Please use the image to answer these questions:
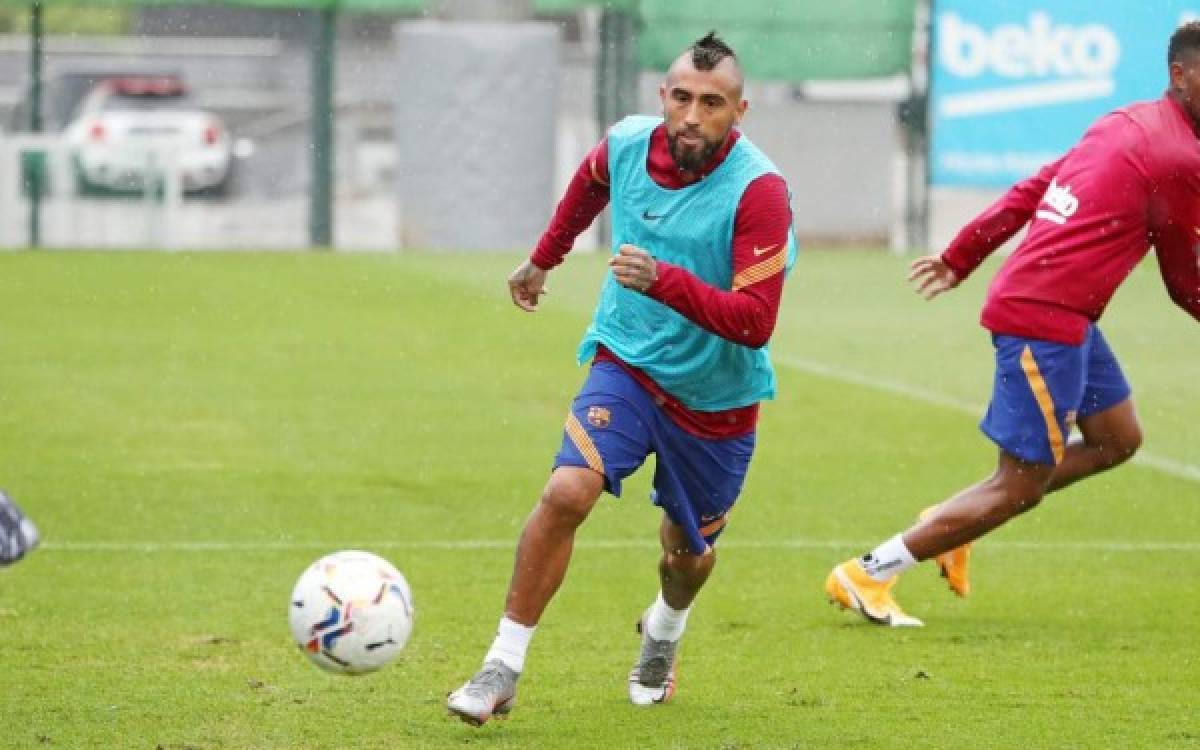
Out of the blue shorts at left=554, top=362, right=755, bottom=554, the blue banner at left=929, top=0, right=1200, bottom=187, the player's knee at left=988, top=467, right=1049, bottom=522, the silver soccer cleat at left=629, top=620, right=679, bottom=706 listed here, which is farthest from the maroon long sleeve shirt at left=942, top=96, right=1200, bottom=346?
the blue banner at left=929, top=0, right=1200, bottom=187

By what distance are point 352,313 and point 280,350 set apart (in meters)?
2.67

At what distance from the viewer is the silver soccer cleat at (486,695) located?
6.17m

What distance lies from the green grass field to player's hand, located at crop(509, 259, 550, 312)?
3.82 feet

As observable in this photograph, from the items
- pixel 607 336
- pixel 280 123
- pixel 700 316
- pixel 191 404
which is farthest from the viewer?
pixel 280 123

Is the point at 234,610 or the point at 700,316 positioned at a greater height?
the point at 700,316

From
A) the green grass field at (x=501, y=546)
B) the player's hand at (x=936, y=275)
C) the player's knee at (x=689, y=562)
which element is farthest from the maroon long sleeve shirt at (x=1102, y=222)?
the player's knee at (x=689, y=562)

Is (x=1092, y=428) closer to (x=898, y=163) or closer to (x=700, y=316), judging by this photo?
(x=700, y=316)

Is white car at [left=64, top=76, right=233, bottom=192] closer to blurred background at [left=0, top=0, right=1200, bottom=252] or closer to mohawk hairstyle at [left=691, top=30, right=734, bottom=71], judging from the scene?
blurred background at [left=0, top=0, right=1200, bottom=252]

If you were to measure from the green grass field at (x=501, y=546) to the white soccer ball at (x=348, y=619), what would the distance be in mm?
305

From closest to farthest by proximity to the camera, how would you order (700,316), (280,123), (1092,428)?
(700,316)
(1092,428)
(280,123)

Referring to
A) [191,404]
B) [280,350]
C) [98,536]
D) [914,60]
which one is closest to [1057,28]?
[914,60]

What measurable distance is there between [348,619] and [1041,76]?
72.0 feet

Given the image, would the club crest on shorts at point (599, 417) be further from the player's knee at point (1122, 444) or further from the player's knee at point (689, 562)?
the player's knee at point (1122, 444)

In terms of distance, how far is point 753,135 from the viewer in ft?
93.1
